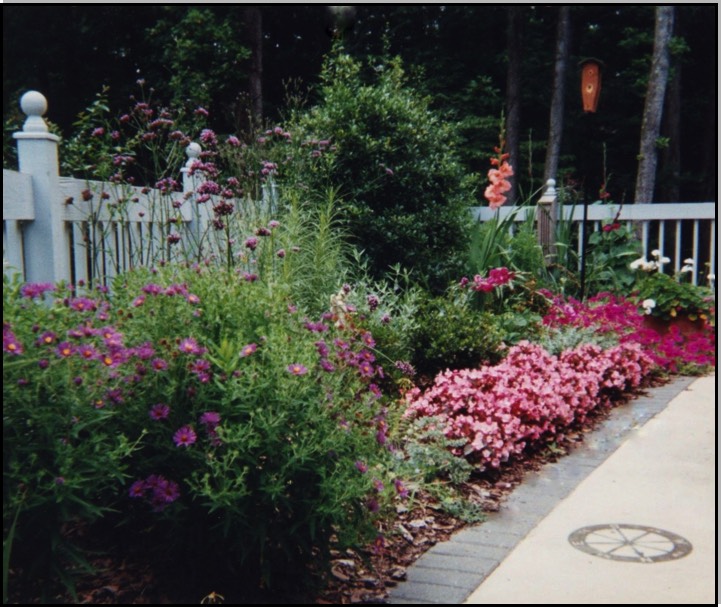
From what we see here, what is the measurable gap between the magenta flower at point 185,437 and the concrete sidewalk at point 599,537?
2.65 feet

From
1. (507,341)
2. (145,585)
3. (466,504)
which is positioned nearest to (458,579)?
(466,504)

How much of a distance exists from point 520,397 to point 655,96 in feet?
32.4

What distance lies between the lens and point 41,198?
12.1 feet

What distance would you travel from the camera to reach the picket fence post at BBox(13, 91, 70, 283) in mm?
3639

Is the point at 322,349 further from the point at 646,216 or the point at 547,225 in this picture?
the point at 646,216

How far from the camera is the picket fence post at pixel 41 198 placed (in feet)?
11.9

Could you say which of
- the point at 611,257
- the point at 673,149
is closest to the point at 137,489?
the point at 611,257

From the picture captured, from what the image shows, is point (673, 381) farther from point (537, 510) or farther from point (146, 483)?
point (146, 483)

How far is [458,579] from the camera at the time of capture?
7.95 ft

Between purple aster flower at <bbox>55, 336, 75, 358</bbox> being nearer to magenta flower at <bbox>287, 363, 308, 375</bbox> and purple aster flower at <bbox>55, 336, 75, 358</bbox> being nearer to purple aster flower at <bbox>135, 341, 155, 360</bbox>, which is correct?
purple aster flower at <bbox>135, 341, 155, 360</bbox>

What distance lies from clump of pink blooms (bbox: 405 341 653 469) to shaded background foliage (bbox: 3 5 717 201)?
10540 mm

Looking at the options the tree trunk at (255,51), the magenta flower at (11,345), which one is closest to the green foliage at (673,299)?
the magenta flower at (11,345)

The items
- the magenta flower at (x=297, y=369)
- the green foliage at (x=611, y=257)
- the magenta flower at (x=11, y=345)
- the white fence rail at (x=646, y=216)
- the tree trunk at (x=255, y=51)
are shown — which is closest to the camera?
the magenta flower at (x=11, y=345)

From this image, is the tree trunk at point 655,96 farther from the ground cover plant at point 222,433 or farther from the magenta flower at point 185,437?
the magenta flower at point 185,437
